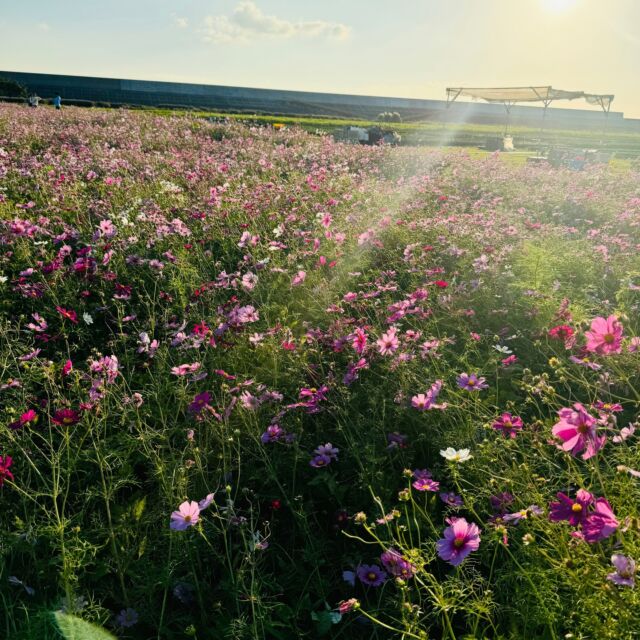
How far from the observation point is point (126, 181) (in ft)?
22.1

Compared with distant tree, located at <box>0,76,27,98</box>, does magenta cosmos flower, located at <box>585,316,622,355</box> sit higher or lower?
lower

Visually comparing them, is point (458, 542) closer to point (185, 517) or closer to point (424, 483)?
point (424, 483)

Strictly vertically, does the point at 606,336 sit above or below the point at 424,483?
above

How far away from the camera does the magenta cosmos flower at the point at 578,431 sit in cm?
126

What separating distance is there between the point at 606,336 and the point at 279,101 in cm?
6358

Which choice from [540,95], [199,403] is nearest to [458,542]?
[199,403]

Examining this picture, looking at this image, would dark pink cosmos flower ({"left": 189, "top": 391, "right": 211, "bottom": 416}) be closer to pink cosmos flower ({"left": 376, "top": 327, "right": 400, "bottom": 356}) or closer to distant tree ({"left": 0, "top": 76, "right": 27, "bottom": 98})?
pink cosmos flower ({"left": 376, "top": 327, "right": 400, "bottom": 356})

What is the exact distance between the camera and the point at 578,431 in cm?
129

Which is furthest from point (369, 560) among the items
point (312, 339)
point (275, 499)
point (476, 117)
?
point (476, 117)

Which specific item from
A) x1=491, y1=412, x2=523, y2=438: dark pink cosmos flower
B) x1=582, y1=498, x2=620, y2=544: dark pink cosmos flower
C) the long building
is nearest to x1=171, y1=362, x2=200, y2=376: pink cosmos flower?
x1=491, y1=412, x2=523, y2=438: dark pink cosmos flower

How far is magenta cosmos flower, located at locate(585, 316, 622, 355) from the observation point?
59.5 inches

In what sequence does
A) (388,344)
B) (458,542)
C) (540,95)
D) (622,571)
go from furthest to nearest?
(540,95) < (388,344) < (458,542) < (622,571)

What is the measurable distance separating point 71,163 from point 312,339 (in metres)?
6.24

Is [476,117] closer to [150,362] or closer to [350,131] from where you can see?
[350,131]
